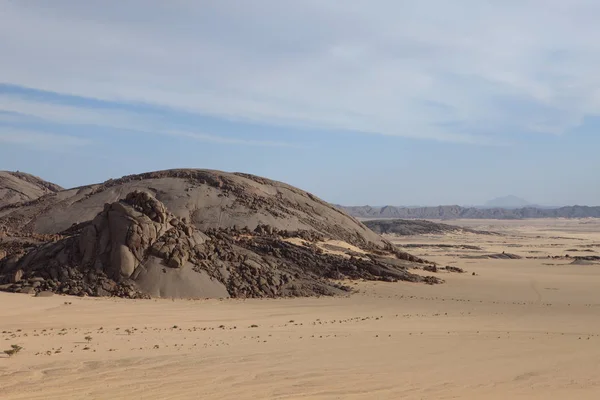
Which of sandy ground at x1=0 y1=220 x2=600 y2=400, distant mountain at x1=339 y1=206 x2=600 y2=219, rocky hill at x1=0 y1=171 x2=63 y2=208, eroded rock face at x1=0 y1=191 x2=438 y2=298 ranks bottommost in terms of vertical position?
sandy ground at x1=0 y1=220 x2=600 y2=400

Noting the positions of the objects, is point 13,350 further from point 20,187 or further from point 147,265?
point 20,187

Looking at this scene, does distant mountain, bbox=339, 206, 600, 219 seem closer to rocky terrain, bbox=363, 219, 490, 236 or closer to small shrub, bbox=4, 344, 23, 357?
rocky terrain, bbox=363, 219, 490, 236

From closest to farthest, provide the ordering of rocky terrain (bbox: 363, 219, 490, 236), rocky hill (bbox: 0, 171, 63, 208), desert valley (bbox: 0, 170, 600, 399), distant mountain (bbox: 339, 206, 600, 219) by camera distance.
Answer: desert valley (bbox: 0, 170, 600, 399), rocky hill (bbox: 0, 171, 63, 208), rocky terrain (bbox: 363, 219, 490, 236), distant mountain (bbox: 339, 206, 600, 219)

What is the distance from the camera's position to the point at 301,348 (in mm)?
11141

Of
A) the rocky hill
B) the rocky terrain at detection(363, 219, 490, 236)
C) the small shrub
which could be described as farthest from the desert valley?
the rocky terrain at detection(363, 219, 490, 236)

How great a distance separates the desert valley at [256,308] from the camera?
8.62m

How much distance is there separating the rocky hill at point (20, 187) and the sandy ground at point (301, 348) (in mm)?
40927

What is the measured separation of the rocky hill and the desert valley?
20072 mm

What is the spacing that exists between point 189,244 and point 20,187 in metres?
43.4

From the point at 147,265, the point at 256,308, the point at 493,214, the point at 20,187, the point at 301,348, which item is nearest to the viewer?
the point at 301,348

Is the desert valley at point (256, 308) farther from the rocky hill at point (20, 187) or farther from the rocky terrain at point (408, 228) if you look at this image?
the rocky terrain at point (408, 228)

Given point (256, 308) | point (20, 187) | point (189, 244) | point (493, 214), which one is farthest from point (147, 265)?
point (493, 214)

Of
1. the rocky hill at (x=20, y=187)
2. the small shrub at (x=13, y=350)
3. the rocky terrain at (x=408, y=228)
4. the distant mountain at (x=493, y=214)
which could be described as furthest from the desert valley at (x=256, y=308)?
the distant mountain at (x=493, y=214)

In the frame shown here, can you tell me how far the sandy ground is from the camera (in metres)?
8.14
